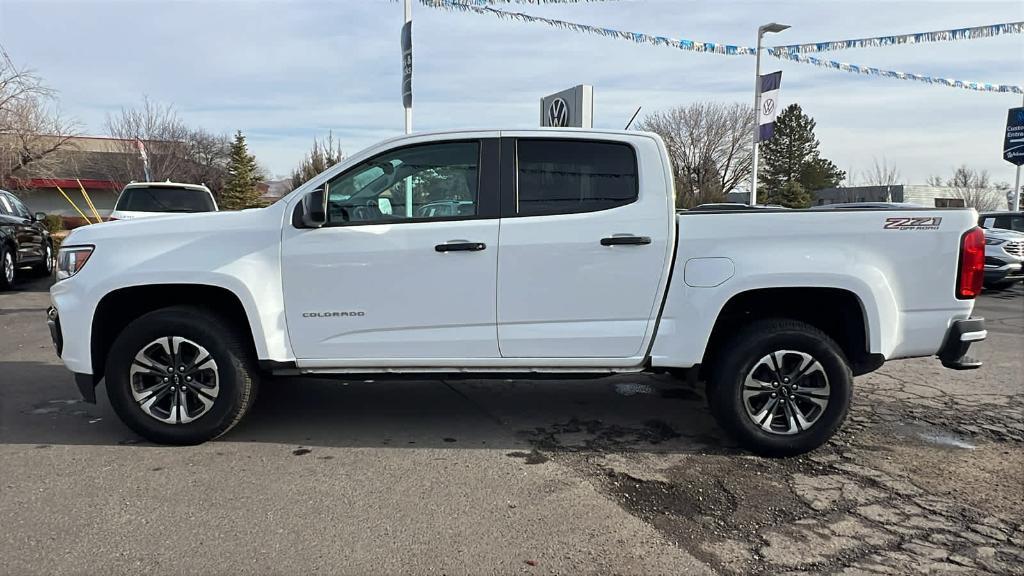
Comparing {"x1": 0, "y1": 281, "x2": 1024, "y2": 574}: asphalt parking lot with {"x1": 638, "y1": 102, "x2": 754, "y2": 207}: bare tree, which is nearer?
{"x1": 0, "y1": 281, "x2": 1024, "y2": 574}: asphalt parking lot

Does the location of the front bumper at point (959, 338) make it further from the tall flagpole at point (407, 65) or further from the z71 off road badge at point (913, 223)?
the tall flagpole at point (407, 65)

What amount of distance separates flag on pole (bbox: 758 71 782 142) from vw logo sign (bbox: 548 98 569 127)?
8.28 metres

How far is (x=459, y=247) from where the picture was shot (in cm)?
410

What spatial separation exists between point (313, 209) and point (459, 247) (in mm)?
925

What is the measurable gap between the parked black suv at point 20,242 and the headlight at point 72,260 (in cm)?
903

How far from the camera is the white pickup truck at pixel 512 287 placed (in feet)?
13.2

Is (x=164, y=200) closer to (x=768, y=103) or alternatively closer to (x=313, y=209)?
(x=313, y=209)

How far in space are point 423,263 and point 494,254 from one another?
441 mm

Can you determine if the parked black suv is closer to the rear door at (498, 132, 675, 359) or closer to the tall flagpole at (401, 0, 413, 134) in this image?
the tall flagpole at (401, 0, 413, 134)

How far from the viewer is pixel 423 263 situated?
4121 millimetres

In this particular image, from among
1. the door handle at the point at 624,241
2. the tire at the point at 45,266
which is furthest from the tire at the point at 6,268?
the door handle at the point at 624,241

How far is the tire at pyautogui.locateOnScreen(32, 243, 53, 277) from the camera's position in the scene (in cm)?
1335

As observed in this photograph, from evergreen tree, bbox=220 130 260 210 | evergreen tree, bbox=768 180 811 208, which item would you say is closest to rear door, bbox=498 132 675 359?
evergreen tree, bbox=220 130 260 210

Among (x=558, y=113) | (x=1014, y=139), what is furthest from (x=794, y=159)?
(x=558, y=113)
